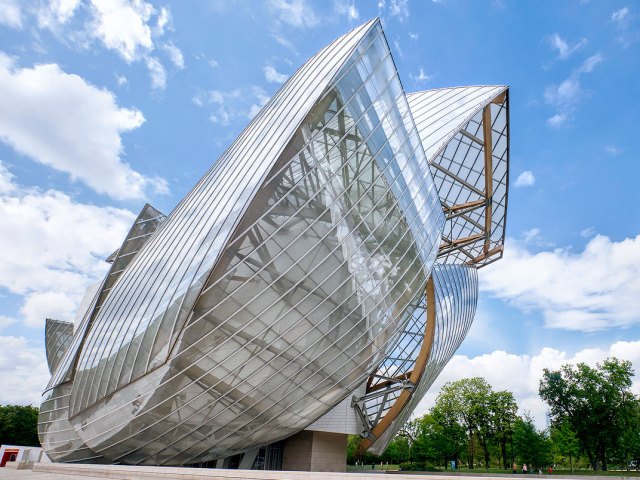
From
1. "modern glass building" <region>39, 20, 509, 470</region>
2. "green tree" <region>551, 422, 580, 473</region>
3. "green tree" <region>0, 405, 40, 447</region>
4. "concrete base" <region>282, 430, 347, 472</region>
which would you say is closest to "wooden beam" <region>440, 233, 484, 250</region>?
"modern glass building" <region>39, 20, 509, 470</region>

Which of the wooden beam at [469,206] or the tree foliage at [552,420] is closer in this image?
the wooden beam at [469,206]

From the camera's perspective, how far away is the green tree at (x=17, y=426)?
220 feet

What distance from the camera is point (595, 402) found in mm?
45594

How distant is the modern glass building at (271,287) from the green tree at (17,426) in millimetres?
56037

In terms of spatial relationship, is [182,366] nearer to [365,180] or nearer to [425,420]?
[365,180]

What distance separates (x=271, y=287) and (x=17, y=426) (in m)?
74.6

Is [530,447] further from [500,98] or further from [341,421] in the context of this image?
[500,98]

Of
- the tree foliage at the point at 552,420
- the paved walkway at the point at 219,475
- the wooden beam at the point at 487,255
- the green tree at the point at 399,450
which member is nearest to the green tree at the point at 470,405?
the tree foliage at the point at 552,420

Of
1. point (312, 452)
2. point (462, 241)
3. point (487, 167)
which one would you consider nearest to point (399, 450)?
point (312, 452)

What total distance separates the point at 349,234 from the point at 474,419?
58402 millimetres

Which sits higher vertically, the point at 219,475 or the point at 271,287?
the point at 271,287

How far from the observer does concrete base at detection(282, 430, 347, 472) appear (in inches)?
1336

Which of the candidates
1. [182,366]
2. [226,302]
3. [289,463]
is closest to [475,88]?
[226,302]

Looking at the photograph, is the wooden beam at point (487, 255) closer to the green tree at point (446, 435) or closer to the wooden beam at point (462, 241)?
the wooden beam at point (462, 241)
